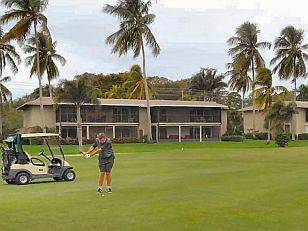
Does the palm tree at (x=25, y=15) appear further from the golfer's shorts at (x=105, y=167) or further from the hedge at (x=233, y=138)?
the golfer's shorts at (x=105, y=167)

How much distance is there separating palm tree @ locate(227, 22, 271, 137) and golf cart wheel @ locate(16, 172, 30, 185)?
5271 centimetres

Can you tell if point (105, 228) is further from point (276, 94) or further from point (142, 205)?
point (276, 94)

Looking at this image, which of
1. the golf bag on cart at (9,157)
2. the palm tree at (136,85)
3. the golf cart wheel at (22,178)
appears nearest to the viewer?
the golf cart wheel at (22,178)

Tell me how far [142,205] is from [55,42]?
2051 inches

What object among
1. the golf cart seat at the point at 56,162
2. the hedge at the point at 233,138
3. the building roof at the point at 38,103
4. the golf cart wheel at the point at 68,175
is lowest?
the golf cart wheel at the point at 68,175

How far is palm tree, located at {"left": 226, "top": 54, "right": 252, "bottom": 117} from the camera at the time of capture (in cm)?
6862

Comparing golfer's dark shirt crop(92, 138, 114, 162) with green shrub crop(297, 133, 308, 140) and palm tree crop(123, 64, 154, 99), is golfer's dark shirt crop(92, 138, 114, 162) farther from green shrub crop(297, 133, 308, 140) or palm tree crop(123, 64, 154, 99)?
green shrub crop(297, 133, 308, 140)

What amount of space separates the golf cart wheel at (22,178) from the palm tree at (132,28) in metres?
38.7

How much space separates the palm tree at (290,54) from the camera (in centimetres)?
6469

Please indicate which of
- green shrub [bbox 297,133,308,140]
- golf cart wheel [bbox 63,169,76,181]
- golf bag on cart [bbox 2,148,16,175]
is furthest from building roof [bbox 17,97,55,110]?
golf bag on cart [bbox 2,148,16,175]

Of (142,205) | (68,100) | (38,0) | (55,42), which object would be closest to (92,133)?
(55,42)

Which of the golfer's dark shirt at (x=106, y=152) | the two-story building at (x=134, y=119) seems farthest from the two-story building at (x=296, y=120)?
the golfer's dark shirt at (x=106, y=152)

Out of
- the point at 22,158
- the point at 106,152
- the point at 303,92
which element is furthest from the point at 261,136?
the point at 106,152

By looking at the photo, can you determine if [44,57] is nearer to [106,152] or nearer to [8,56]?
[8,56]
